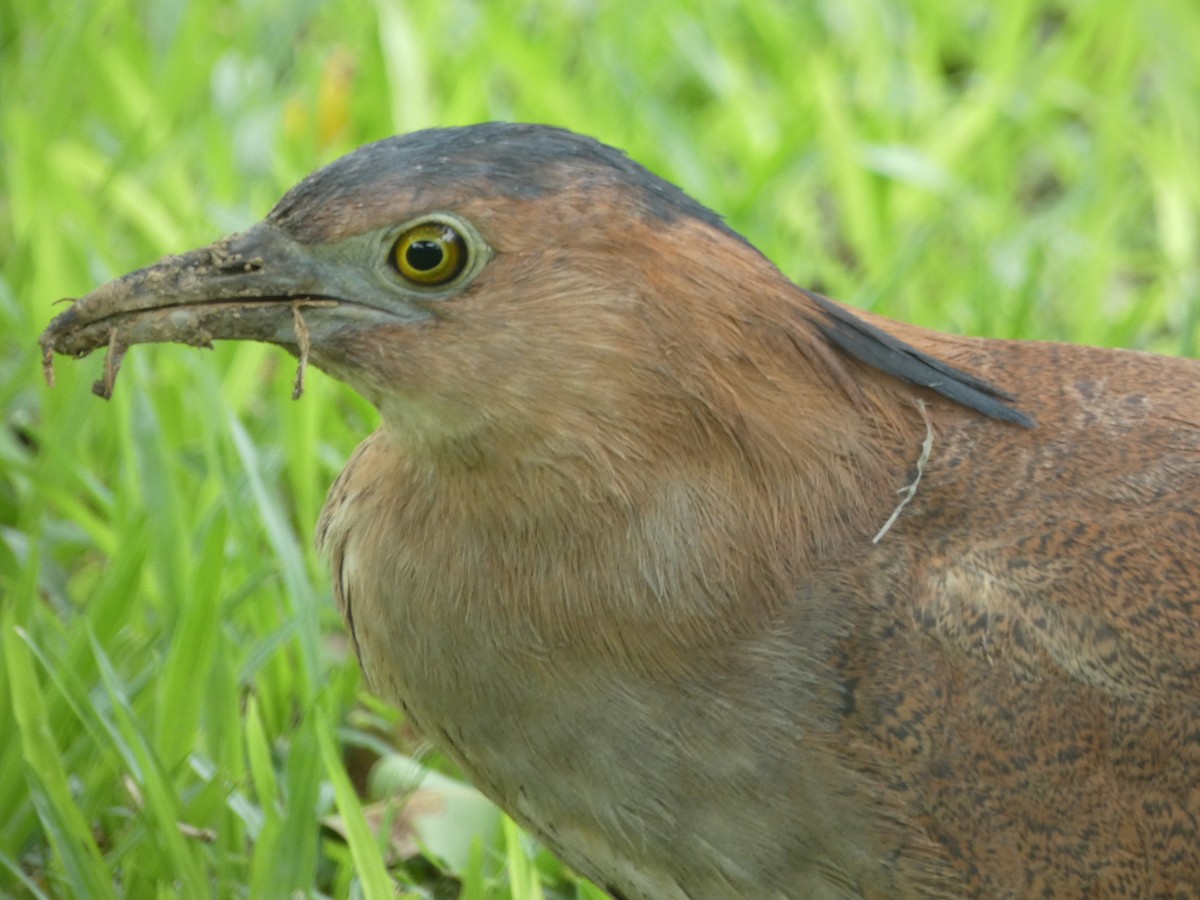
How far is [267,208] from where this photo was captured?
16.1 ft

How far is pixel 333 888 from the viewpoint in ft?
11.2

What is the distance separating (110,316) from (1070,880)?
180cm

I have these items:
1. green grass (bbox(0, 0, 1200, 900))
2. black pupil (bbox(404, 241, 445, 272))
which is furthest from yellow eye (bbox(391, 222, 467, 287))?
green grass (bbox(0, 0, 1200, 900))

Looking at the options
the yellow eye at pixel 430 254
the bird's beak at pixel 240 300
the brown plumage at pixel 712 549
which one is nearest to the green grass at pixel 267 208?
the brown plumage at pixel 712 549

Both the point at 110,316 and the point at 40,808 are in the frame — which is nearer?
the point at 110,316

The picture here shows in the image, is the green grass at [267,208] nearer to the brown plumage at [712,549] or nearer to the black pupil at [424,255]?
the brown plumage at [712,549]

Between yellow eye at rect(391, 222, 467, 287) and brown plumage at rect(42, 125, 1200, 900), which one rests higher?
yellow eye at rect(391, 222, 467, 287)

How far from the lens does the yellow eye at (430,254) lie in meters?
2.60

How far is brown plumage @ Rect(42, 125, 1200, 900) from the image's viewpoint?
8.66 ft

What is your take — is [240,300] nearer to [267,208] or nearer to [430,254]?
[430,254]

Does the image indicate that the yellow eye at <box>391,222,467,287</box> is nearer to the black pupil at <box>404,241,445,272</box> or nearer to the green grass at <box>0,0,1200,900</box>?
the black pupil at <box>404,241,445,272</box>

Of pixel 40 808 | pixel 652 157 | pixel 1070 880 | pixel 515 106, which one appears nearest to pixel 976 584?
pixel 1070 880

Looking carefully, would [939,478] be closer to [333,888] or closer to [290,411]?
[333,888]

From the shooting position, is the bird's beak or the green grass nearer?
the bird's beak
